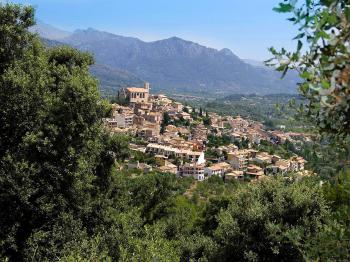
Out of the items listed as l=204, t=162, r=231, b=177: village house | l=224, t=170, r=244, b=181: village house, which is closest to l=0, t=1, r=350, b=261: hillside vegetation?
l=224, t=170, r=244, b=181: village house

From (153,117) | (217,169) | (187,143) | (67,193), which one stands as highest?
(67,193)

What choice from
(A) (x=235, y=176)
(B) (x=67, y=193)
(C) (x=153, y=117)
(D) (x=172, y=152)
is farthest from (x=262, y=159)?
(B) (x=67, y=193)

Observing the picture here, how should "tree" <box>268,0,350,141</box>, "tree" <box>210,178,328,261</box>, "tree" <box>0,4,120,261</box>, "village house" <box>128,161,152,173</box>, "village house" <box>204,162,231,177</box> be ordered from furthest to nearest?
"village house" <box>204,162,231,177</box> → "village house" <box>128,161,152,173</box> → "tree" <box>210,178,328,261</box> → "tree" <box>0,4,120,261</box> → "tree" <box>268,0,350,141</box>

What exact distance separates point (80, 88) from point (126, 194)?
532 centimetres

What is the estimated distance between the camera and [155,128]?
110m

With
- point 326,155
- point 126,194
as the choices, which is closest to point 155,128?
point 126,194

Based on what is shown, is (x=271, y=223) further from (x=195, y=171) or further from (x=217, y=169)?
(x=217, y=169)

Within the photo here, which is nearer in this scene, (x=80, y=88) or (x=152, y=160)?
(x=80, y=88)

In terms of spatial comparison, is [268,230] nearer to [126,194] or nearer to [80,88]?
[126,194]

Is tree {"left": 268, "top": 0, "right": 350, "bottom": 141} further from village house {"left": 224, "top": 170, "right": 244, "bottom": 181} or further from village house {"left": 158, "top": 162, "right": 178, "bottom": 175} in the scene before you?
village house {"left": 224, "top": 170, "right": 244, "bottom": 181}

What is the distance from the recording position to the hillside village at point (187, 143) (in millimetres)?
85250

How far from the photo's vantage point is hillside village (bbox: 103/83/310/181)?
85.2 metres

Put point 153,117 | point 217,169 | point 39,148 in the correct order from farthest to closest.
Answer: point 153,117 → point 217,169 → point 39,148

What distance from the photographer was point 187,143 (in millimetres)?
100312
